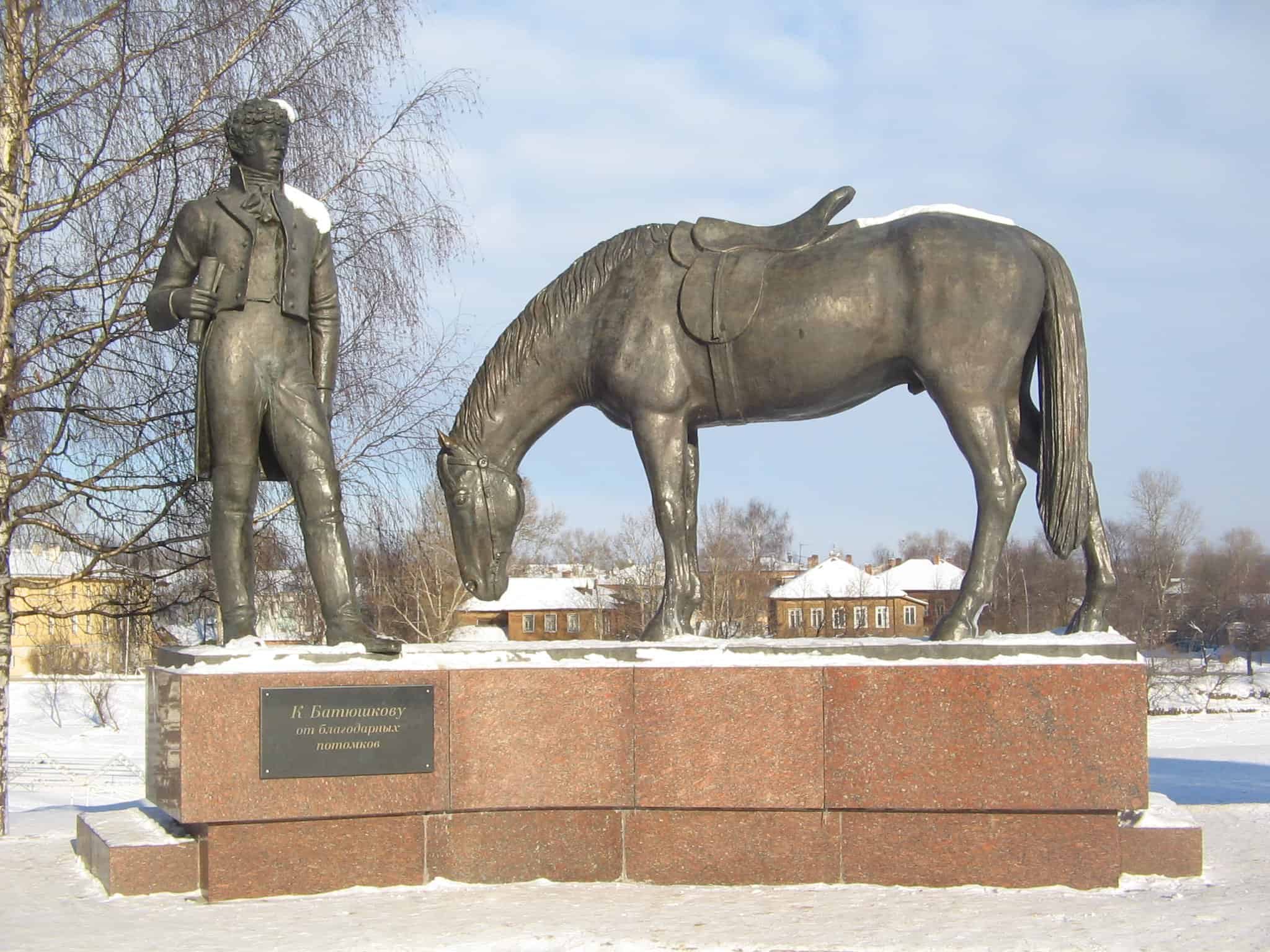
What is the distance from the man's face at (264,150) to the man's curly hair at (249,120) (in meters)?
0.01

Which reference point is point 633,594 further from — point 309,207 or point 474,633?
point 309,207

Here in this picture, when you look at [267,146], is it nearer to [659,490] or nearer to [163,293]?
[163,293]

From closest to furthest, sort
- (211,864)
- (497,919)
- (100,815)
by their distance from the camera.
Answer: (497,919) < (211,864) < (100,815)

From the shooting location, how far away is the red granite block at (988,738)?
5754 millimetres

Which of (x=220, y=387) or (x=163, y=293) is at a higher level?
(x=163, y=293)

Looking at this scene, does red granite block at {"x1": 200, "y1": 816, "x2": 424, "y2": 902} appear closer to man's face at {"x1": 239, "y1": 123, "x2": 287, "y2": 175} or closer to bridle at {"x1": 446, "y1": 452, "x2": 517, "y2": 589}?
bridle at {"x1": 446, "y1": 452, "x2": 517, "y2": 589}

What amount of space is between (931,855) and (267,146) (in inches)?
173

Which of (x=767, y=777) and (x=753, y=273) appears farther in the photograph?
(x=753, y=273)

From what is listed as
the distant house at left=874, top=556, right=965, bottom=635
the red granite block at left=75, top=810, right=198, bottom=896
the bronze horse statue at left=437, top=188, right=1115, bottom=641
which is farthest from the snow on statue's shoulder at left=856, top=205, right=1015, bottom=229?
the distant house at left=874, top=556, right=965, bottom=635

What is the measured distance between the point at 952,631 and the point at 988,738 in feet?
1.97

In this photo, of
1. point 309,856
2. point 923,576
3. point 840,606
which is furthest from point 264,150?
point 923,576

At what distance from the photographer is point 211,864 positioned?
5625 millimetres

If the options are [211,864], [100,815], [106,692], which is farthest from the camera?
[106,692]

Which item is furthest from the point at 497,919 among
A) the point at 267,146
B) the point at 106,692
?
the point at 106,692
